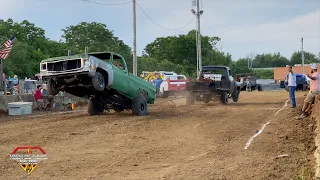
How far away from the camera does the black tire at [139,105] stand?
17.1 metres

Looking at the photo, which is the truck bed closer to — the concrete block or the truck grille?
the concrete block

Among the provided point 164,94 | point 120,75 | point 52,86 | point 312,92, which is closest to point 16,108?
point 52,86

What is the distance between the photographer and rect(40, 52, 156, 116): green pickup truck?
1492cm

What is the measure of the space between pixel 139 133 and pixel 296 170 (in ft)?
18.5

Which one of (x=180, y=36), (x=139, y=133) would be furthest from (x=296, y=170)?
(x=180, y=36)

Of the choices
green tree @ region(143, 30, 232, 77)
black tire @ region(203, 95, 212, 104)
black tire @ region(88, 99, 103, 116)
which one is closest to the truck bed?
black tire @ region(203, 95, 212, 104)

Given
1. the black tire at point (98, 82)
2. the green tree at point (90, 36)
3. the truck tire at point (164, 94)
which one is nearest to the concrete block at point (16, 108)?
the black tire at point (98, 82)

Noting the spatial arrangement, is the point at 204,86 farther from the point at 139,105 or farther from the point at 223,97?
the point at 139,105

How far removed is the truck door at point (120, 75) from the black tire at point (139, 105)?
635mm

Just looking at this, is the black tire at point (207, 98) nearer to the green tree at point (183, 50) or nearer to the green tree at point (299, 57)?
the green tree at point (183, 50)

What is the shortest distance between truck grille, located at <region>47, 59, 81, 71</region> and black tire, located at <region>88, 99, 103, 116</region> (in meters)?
2.77

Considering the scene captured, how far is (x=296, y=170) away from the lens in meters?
7.29

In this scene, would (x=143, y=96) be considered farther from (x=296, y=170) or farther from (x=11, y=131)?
(x=296, y=170)

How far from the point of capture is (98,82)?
15.1m
